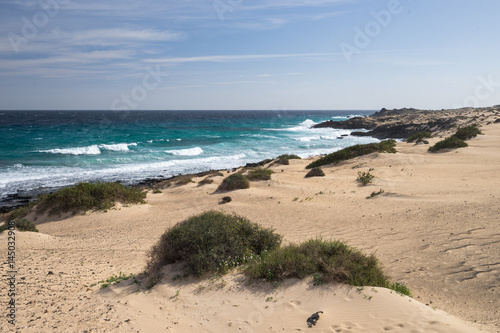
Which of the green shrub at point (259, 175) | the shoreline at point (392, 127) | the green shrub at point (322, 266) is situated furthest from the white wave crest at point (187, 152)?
the green shrub at point (322, 266)

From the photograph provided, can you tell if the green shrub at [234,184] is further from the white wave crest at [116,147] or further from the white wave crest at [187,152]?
the white wave crest at [116,147]

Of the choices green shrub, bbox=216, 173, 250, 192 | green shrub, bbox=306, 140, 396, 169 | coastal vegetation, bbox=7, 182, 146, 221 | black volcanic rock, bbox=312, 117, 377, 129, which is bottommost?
coastal vegetation, bbox=7, 182, 146, 221

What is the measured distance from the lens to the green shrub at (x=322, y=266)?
5.98 m

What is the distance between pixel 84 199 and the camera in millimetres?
15289

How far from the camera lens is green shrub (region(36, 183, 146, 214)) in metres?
15.3

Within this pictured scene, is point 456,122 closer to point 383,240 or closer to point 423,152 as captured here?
point 423,152

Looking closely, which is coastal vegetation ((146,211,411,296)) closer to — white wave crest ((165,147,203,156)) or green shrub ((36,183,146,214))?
green shrub ((36,183,146,214))

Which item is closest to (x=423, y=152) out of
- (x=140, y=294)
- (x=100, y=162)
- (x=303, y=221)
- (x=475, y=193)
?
(x=475, y=193)

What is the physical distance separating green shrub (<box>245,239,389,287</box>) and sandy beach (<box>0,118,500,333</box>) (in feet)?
0.66

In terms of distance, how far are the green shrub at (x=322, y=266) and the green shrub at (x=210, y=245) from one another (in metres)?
0.64

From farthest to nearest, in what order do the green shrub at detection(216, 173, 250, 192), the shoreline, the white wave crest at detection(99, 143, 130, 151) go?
the white wave crest at detection(99, 143, 130, 151)
the shoreline
the green shrub at detection(216, 173, 250, 192)

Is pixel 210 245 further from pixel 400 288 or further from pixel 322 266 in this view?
pixel 400 288

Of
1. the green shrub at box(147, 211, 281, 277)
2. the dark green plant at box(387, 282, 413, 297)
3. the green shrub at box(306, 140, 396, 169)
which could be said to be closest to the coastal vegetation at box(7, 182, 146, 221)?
the green shrub at box(147, 211, 281, 277)

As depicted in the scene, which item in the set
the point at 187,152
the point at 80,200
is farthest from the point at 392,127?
the point at 80,200
